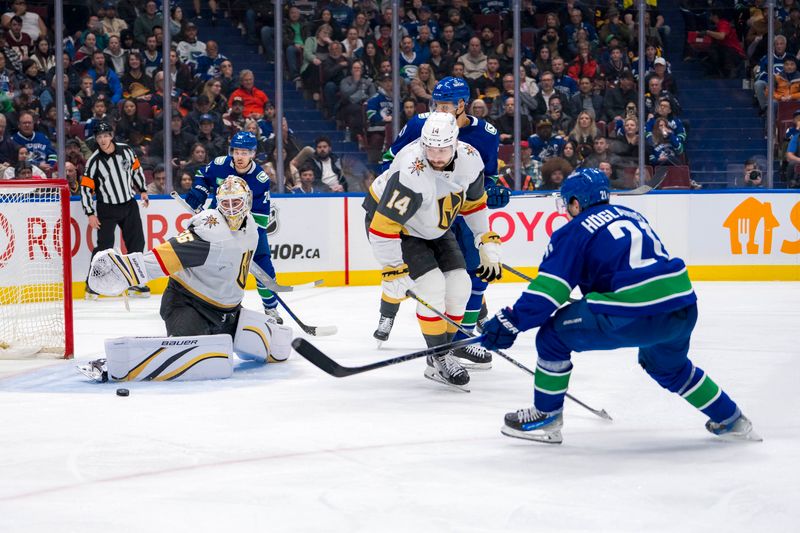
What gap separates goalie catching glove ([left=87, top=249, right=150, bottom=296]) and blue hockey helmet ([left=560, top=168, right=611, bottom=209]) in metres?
1.98

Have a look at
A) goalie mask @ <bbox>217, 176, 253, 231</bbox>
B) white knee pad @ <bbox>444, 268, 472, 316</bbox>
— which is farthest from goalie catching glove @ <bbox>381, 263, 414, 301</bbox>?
goalie mask @ <bbox>217, 176, 253, 231</bbox>

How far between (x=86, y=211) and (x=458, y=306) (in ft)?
14.2

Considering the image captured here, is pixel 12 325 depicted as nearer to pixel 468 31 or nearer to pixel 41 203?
pixel 41 203

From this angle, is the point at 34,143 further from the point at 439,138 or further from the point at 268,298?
the point at 439,138

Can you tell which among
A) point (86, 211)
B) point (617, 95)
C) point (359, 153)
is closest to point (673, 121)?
point (617, 95)

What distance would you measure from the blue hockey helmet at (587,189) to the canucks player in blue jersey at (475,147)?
1715 millimetres

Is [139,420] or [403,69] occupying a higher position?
[403,69]

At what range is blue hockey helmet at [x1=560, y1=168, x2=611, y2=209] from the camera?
348 centimetres

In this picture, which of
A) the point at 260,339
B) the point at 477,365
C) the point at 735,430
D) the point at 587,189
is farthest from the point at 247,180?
the point at 735,430

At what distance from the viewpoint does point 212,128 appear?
9.05 meters

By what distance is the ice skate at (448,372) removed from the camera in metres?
4.63

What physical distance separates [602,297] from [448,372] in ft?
4.50

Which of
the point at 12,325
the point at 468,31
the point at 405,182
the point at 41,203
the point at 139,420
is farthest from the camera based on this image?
the point at 468,31

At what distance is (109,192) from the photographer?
8.25 meters
